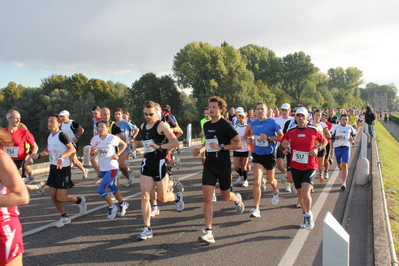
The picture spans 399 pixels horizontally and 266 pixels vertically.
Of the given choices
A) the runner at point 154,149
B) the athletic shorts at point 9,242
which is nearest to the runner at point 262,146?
the runner at point 154,149

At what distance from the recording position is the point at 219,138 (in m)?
4.82

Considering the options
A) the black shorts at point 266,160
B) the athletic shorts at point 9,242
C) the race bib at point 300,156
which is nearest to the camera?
the athletic shorts at point 9,242

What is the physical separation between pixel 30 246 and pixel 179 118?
52.4 m

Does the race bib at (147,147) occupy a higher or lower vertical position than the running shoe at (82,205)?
higher

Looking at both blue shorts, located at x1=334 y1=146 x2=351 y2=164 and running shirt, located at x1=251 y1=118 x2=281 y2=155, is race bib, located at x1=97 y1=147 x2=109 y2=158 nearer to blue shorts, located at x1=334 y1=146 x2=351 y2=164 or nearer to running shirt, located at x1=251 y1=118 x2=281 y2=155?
running shirt, located at x1=251 y1=118 x2=281 y2=155

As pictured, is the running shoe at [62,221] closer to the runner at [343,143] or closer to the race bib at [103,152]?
the race bib at [103,152]

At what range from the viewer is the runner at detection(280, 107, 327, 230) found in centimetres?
511

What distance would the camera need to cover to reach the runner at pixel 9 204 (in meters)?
2.17

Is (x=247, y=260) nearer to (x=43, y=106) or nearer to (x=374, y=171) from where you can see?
(x=374, y=171)

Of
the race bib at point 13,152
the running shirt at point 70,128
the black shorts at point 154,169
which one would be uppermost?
the running shirt at point 70,128

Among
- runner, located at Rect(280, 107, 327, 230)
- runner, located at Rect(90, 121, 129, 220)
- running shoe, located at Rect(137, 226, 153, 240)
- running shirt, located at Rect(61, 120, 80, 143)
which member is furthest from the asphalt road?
running shirt, located at Rect(61, 120, 80, 143)

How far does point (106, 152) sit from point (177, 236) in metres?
2.14

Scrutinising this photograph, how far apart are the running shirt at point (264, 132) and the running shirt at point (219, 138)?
54.5 inches

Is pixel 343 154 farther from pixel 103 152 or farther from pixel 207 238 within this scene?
pixel 103 152
